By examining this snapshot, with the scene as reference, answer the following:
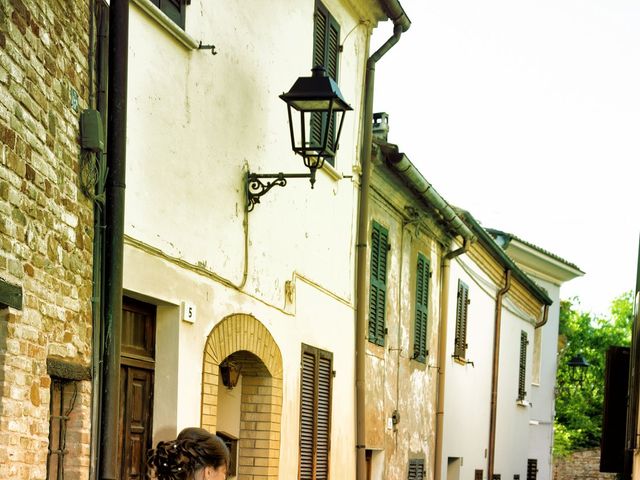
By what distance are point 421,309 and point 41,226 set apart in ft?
40.5

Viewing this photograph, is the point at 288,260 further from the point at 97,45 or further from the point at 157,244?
the point at 97,45

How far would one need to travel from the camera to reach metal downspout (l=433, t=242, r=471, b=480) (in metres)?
20.1

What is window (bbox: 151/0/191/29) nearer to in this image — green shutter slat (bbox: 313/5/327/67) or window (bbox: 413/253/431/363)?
green shutter slat (bbox: 313/5/327/67)

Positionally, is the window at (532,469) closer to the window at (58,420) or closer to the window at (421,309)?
the window at (421,309)

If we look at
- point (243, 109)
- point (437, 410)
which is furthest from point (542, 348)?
point (243, 109)

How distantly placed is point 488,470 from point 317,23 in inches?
506

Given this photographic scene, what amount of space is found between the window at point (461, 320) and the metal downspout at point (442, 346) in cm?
97

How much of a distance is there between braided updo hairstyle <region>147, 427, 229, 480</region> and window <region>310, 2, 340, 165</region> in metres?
7.76

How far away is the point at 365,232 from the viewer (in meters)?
15.1

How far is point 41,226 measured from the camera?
23.5ft

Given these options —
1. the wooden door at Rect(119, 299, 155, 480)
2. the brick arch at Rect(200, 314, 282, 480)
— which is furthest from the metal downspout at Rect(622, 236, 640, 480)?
the wooden door at Rect(119, 299, 155, 480)

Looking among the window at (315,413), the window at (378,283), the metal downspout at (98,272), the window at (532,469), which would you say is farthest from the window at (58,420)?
the window at (532,469)

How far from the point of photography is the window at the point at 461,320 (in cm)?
2162

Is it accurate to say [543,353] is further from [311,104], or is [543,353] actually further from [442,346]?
[311,104]
